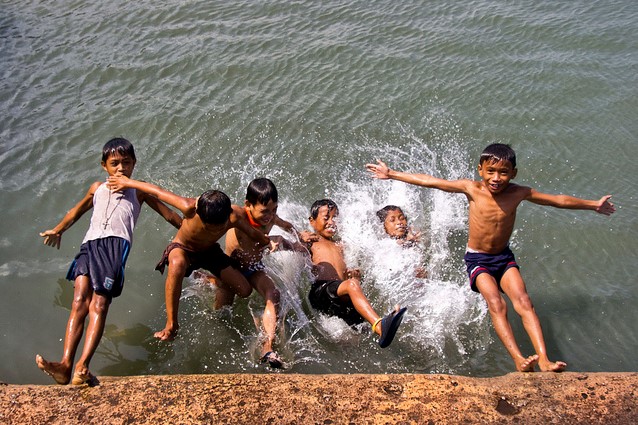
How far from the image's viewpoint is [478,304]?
5.70 meters

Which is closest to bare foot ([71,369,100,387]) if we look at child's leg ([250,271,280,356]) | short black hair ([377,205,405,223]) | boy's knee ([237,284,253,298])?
child's leg ([250,271,280,356])

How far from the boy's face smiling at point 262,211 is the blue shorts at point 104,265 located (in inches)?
42.1

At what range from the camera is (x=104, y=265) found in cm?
454

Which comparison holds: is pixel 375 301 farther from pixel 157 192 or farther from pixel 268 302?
pixel 157 192

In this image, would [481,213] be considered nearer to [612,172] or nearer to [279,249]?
[279,249]

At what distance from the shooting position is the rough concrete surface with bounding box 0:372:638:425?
3.51 metres

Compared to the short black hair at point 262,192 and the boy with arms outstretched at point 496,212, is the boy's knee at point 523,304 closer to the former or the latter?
the boy with arms outstretched at point 496,212

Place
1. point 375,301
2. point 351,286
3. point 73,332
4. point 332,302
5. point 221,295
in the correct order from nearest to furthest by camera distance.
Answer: point 73,332, point 351,286, point 332,302, point 221,295, point 375,301

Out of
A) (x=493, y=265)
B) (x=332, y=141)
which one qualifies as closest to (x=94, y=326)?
(x=493, y=265)

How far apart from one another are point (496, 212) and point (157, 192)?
291 cm

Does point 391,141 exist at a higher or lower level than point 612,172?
higher

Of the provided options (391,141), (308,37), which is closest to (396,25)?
(308,37)

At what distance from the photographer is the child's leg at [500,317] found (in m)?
4.35

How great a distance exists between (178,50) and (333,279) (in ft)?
19.9
